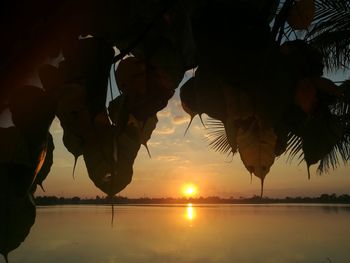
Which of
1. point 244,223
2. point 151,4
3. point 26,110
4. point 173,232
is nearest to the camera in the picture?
point 26,110

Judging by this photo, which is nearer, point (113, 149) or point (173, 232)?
point (113, 149)

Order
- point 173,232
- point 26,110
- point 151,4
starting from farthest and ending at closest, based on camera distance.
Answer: point 173,232 < point 151,4 < point 26,110

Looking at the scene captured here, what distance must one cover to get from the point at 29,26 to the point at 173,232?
20.7 m

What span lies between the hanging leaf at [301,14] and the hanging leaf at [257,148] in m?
0.10

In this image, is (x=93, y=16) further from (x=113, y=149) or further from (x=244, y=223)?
(x=244, y=223)

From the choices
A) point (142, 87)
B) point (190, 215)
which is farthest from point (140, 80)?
point (190, 215)

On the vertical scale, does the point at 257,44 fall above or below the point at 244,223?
above

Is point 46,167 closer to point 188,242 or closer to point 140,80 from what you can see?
point 140,80

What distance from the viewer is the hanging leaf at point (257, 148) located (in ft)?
0.87

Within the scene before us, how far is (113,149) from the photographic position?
0.78ft

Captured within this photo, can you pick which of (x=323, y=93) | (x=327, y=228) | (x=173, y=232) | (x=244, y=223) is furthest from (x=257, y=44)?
(x=244, y=223)

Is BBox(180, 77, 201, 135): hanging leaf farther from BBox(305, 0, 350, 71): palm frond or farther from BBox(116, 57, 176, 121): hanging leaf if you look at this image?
BBox(305, 0, 350, 71): palm frond

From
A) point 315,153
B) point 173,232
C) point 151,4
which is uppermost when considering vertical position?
point 151,4

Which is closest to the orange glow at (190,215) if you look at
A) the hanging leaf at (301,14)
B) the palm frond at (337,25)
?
the palm frond at (337,25)
